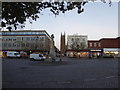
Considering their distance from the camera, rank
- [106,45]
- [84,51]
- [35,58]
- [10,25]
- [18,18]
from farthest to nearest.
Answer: [84,51] < [106,45] < [35,58] < [10,25] < [18,18]

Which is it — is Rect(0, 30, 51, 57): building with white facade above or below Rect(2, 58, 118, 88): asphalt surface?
above

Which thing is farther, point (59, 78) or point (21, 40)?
point (21, 40)

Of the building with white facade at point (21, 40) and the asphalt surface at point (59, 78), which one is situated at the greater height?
the building with white facade at point (21, 40)

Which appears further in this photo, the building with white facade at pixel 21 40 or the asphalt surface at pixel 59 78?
the building with white facade at pixel 21 40

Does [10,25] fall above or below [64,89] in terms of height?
above

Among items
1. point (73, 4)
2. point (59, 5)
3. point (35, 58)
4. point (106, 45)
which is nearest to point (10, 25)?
point (59, 5)

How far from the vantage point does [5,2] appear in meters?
7.81

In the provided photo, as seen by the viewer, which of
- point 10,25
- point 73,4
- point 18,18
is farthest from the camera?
point 10,25

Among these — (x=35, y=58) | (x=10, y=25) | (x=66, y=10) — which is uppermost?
(x=66, y=10)

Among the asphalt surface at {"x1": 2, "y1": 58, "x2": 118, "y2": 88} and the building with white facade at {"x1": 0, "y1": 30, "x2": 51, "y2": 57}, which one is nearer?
the asphalt surface at {"x1": 2, "y1": 58, "x2": 118, "y2": 88}

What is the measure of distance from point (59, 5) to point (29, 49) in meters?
74.3

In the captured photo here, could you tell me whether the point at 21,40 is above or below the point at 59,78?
above

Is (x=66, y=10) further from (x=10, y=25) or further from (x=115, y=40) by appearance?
(x=115, y=40)

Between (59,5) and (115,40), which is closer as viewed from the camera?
(59,5)
